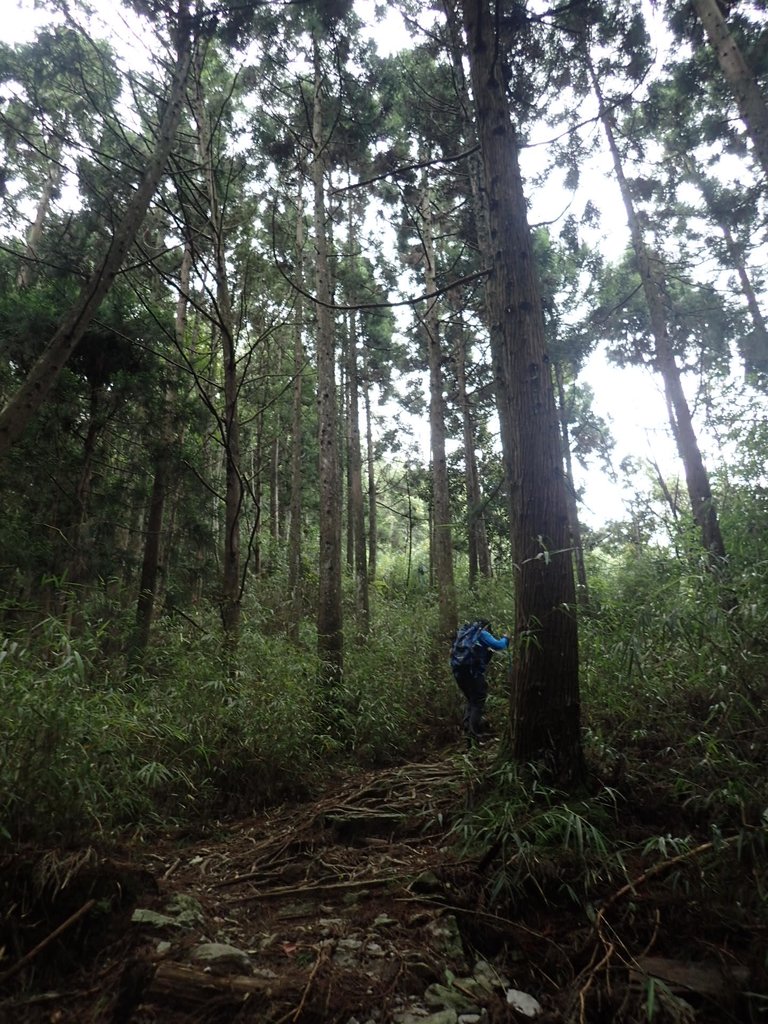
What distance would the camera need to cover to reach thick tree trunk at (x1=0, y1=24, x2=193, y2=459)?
369 centimetres

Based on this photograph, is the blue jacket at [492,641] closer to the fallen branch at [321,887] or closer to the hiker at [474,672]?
the hiker at [474,672]

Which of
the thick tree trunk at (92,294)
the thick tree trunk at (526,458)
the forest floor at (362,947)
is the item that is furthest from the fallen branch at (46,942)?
the thick tree trunk at (92,294)

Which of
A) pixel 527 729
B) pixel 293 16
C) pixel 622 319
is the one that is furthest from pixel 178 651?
pixel 622 319

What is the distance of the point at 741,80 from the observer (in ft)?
22.0

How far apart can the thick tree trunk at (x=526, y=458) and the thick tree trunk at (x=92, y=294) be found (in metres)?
2.90

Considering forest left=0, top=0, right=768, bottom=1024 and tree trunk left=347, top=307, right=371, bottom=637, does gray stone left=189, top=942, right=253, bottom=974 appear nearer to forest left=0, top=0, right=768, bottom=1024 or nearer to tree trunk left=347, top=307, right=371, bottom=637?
forest left=0, top=0, right=768, bottom=1024

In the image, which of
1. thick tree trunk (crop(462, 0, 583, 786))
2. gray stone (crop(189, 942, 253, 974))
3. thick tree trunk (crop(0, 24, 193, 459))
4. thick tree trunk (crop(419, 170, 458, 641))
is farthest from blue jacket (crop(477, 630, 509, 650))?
thick tree trunk (crop(0, 24, 193, 459))

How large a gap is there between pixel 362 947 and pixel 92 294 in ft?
15.7

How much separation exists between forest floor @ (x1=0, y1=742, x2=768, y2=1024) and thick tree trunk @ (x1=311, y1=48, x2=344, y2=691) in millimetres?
4020

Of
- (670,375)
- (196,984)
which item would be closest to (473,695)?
(196,984)

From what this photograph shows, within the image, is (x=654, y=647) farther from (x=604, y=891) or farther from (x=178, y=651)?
(x=178, y=651)

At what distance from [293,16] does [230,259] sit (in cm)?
422

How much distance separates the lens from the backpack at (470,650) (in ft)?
19.5

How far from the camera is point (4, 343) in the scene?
6.80m
